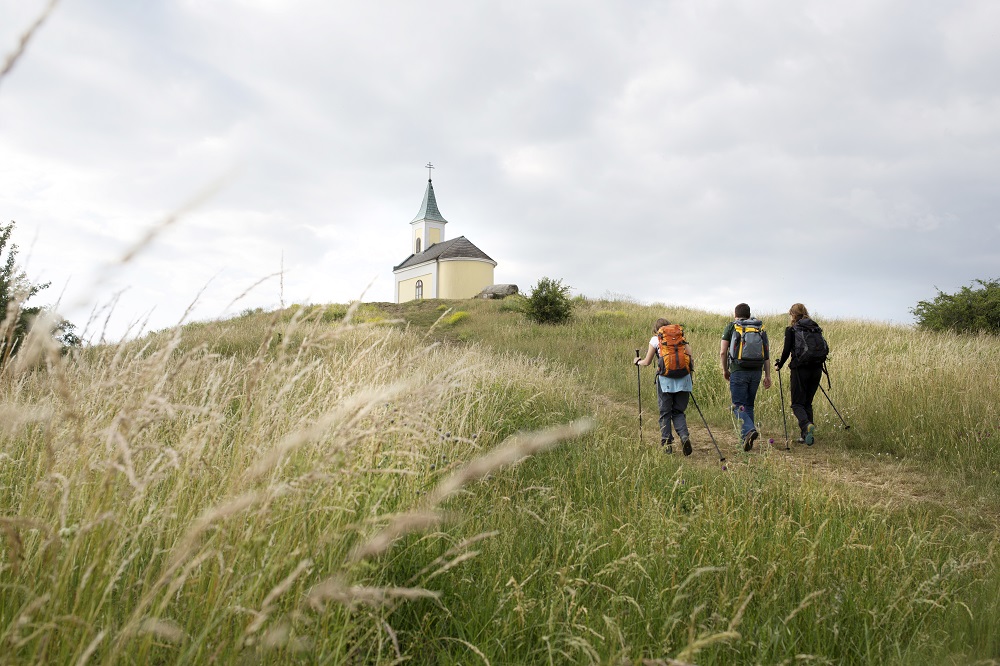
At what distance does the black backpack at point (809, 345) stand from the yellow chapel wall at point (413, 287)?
1493 inches

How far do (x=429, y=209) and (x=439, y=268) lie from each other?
46.8 ft

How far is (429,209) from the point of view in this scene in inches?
2235

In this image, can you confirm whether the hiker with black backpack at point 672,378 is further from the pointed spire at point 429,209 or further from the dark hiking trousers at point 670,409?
the pointed spire at point 429,209

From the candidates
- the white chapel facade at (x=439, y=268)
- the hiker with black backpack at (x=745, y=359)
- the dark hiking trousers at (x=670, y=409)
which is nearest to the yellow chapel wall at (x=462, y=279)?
the white chapel facade at (x=439, y=268)

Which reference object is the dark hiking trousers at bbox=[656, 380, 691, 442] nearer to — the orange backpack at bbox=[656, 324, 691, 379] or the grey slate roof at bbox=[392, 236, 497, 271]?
the orange backpack at bbox=[656, 324, 691, 379]

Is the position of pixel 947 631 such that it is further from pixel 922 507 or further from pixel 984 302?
pixel 984 302

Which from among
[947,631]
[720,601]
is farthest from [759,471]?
Answer: [720,601]

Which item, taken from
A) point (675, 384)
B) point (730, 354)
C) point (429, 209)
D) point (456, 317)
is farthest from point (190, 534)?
point (429, 209)

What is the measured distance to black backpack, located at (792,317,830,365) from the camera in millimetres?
8547

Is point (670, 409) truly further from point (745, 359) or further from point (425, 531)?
point (425, 531)

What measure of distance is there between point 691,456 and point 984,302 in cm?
1630

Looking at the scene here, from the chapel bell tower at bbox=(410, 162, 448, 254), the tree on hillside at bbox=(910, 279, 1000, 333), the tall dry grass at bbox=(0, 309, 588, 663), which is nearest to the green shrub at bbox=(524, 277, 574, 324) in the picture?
the tree on hillside at bbox=(910, 279, 1000, 333)

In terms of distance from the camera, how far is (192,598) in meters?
2.03

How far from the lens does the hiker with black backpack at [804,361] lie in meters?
8.56
